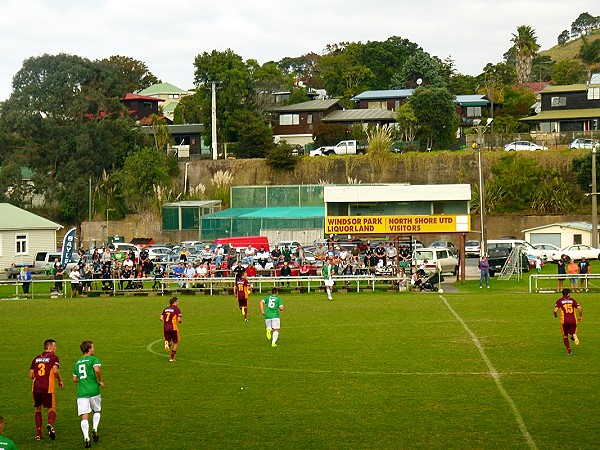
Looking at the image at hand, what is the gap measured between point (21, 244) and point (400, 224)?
29573 millimetres

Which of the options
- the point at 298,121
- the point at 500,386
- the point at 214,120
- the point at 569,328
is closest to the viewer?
the point at 500,386

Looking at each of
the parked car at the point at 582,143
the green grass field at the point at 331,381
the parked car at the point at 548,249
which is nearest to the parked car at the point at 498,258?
the parked car at the point at 548,249

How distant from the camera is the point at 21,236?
65438mm

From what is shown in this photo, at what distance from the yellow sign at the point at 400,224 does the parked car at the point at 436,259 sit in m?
1.64

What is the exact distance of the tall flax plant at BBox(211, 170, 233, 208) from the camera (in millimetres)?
79644

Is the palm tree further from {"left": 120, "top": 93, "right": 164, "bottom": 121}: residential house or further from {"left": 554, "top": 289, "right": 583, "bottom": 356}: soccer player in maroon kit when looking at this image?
{"left": 554, "top": 289, "right": 583, "bottom": 356}: soccer player in maroon kit

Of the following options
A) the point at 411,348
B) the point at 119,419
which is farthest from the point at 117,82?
the point at 119,419

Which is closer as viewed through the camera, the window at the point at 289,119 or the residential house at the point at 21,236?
the residential house at the point at 21,236

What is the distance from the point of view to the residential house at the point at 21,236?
6412 centimetres

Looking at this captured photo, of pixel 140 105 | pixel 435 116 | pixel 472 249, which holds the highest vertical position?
pixel 140 105

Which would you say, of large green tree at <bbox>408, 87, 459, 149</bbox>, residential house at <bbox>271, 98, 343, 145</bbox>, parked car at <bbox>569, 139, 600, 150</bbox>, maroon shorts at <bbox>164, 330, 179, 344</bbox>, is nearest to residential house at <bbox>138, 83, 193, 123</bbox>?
residential house at <bbox>271, 98, 343, 145</bbox>

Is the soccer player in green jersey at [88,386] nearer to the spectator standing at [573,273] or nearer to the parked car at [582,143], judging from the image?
the spectator standing at [573,273]

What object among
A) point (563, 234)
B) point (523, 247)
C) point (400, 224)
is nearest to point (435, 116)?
point (563, 234)

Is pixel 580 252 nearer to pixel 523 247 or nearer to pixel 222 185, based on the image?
pixel 523 247
